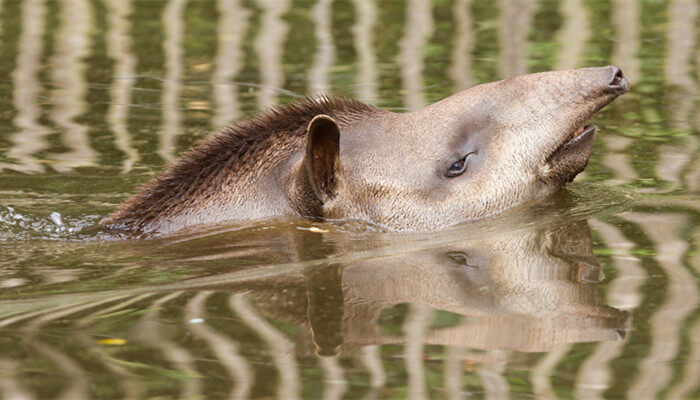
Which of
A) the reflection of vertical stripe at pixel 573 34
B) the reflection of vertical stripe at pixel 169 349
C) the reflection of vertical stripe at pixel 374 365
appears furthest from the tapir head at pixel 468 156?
the reflection of vertical stripe at pixel 573 34

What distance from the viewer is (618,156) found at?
9.73 meters

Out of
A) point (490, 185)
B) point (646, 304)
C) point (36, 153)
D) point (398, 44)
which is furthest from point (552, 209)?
point (398, 44)

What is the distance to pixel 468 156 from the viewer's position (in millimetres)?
7719

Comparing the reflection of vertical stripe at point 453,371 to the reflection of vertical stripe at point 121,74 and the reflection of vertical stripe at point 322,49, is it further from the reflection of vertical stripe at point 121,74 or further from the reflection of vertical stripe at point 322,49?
the reflection of vertical stripe at point 322,49

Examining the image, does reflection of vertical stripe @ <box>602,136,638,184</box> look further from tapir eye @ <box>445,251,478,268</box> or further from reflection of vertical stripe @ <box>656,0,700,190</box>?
tapir eye @ <box>445,251,478,268</box>

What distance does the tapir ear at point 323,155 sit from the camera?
7.23m

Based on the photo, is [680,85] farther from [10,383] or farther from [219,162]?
[10,383]

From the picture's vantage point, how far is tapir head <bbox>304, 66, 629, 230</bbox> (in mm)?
7691

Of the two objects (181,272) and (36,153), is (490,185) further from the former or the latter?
(36,153)

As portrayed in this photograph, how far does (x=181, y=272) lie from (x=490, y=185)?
91.4 inches

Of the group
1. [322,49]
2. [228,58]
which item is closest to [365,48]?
[322,49]

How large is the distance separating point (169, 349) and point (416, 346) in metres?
1.19

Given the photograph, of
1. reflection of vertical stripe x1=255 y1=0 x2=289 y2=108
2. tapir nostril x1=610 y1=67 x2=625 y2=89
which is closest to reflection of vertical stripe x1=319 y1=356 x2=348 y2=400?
tapir nostril x1=610 y1=67 x2=625 y2=89

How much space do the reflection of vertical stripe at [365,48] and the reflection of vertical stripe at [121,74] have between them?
8.43 ft
